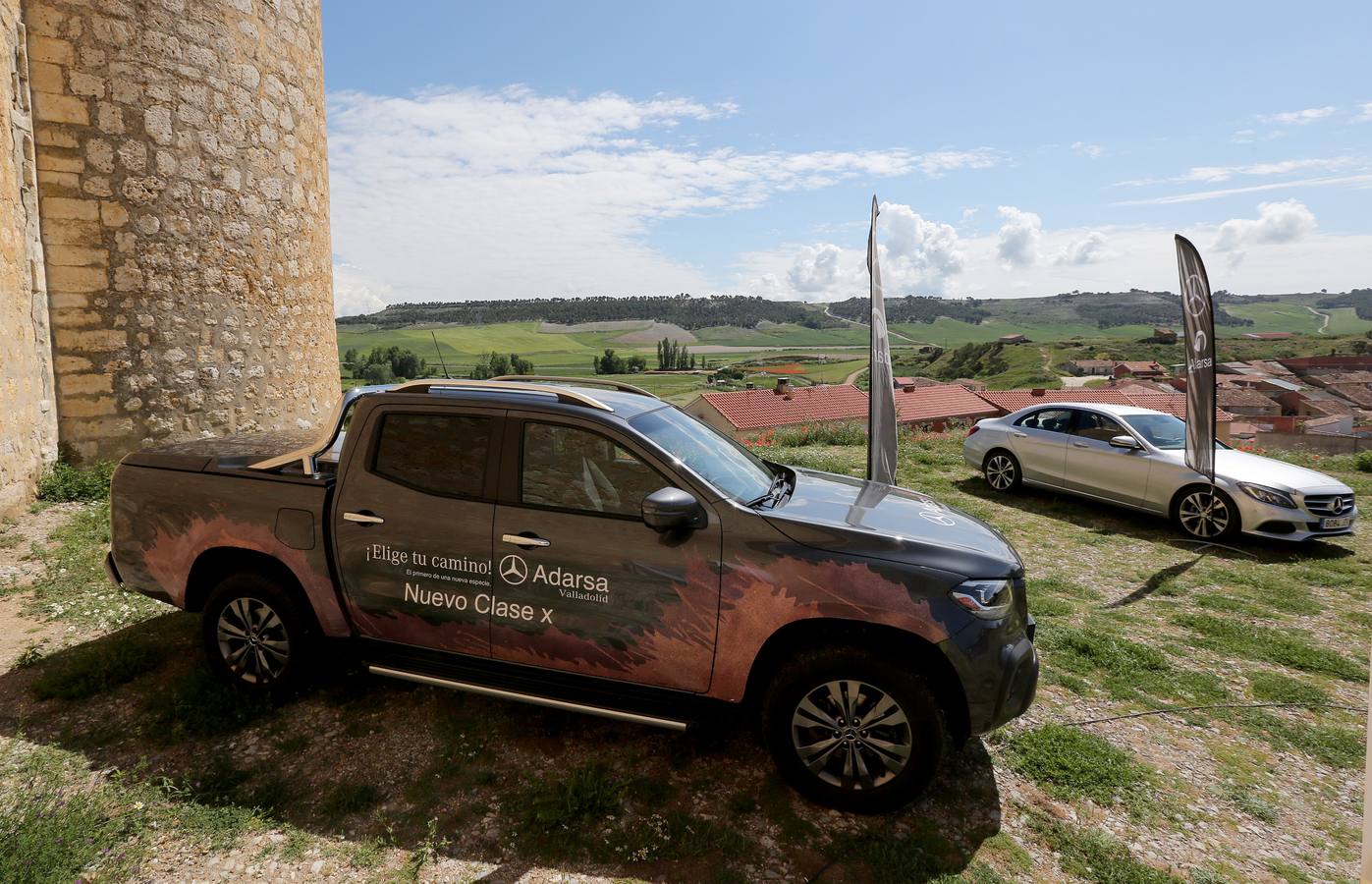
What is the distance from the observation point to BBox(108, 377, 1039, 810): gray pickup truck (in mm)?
3129

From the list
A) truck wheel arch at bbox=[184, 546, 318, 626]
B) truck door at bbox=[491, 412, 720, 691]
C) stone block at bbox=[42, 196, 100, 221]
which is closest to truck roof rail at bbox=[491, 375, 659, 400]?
truck door at bbox=[491, 412, 720, 691]

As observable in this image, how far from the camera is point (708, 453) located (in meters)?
3.95

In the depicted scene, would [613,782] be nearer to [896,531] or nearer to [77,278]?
[896,531]

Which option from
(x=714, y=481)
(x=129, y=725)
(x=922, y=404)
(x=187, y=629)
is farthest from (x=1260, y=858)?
(x=922, y=404)

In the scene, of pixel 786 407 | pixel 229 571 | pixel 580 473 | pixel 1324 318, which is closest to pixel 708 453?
pixel 580 473

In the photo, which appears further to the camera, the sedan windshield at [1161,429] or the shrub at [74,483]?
the sedan windshield at [1161,429]

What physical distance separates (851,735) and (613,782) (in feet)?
3.76

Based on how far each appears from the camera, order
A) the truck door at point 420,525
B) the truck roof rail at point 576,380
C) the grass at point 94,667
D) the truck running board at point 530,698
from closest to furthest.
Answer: the truck running board at point 530,698 → the truck door at point 420,525 → the grass at point 94,667 → the truck roof rail at point 576,380

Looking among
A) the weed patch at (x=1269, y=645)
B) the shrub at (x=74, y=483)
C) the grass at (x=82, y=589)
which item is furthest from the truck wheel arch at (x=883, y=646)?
the shrub at (x=74, y=483)

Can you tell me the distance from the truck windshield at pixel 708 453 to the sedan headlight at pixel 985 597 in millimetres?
1072

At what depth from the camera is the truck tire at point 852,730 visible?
10.1ft

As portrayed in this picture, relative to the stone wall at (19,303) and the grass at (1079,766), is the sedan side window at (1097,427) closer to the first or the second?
the grass at (1079,766)

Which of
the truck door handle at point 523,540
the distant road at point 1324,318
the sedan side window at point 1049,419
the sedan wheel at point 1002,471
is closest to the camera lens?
the truck door handle at point 523,540

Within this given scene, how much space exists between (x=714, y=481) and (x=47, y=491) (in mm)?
8135
